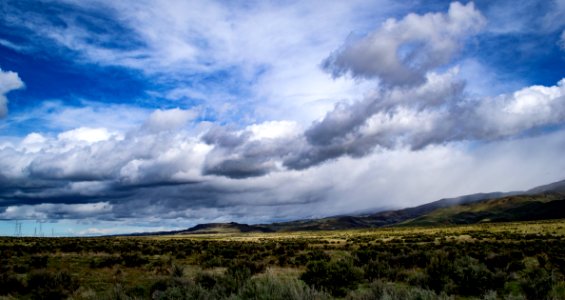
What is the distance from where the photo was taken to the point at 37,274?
16.0 m

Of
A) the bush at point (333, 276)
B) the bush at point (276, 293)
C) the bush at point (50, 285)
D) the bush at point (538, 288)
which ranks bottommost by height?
the bush at point (538, 288)

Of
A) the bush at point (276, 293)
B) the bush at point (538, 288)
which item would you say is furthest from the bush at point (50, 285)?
the bush at point (538, 288)

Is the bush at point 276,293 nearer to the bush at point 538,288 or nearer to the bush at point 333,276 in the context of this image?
the bush at point 333,276

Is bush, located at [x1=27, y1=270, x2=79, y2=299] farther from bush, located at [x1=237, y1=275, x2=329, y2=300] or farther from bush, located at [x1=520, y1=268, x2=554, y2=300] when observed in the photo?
bush, located at [x1=520, y1=268, x2=554, y2=300]

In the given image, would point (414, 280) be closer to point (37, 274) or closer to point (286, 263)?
point (286, 263)

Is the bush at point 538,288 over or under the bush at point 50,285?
under

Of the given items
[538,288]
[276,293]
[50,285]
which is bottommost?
[538,288]

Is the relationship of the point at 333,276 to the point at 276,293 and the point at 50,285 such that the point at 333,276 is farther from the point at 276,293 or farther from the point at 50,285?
the point at 50,285

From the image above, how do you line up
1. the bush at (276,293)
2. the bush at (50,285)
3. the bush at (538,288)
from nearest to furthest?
1. the bush at (276,293)
2. the bush at (538,288)
3. the bush at (50,285)

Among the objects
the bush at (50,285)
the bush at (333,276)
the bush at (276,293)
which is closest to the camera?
the bush at (276,293)

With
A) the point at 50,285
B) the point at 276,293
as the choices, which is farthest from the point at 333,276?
the point at 50,285

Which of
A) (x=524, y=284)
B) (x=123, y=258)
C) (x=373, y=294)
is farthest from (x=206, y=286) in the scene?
(x=123, y=258)

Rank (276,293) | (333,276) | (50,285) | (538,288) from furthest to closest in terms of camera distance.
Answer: (50,285) < (333,276) < (538,288) < (276,293)

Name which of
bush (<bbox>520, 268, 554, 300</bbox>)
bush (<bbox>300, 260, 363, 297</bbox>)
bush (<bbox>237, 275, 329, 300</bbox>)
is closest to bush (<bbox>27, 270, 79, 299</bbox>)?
bush (<bbox>237, 275, 329, 300</bbox>)
